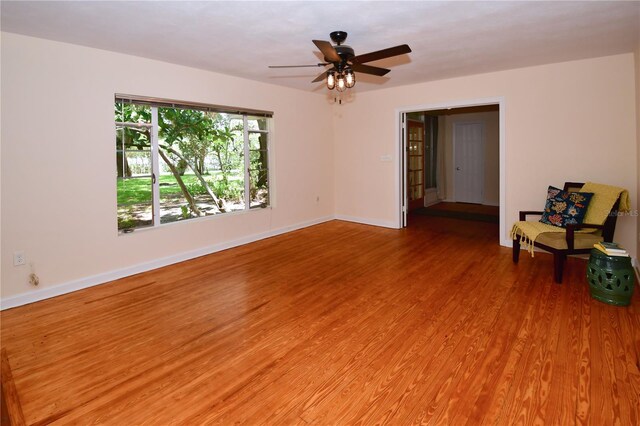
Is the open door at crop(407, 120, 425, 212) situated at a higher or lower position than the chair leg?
higher

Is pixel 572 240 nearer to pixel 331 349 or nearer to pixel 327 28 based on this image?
pixel 331 349

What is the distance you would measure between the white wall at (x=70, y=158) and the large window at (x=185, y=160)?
155 mm

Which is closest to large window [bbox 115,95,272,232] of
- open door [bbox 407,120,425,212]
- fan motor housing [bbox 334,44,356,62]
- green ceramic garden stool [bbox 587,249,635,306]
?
fan motor housing [bbox 334,44,356,62]

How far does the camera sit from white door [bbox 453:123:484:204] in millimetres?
8859

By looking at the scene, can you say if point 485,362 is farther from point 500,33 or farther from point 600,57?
point 600,57

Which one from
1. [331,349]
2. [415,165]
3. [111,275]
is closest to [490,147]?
[415,165]

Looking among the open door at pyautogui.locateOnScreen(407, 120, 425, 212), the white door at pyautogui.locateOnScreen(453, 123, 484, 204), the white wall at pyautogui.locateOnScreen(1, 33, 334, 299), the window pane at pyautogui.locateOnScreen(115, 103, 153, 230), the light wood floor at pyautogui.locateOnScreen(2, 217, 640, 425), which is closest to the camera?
the light wood floor at pyautogui.locateOnScreen(2, 217, 640, 425)

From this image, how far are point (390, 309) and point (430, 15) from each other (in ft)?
8.12

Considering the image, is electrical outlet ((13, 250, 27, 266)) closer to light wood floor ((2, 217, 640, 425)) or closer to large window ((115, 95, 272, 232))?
light wood floor ((2, 217, 640, 425))

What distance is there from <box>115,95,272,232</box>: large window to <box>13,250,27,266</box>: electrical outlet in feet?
3.04

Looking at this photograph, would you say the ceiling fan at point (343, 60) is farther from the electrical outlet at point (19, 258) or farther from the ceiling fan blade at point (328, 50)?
the electrical outlet at point (19, 258)

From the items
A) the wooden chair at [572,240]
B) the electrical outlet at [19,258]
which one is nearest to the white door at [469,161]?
the wooden chair at [572,240]

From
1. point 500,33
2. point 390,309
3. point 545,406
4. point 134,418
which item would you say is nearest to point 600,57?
point 500,33

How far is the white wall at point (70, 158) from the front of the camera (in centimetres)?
326
